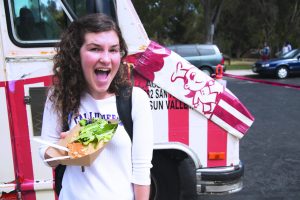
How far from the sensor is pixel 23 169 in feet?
9.05

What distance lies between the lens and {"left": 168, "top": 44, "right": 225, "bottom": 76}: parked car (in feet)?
52.3

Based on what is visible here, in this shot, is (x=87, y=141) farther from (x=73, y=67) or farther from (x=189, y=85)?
(x=189, y=85)

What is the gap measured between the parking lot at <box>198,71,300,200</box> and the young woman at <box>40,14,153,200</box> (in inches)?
107

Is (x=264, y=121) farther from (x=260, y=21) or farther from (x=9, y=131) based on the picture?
(x=260, y=21)

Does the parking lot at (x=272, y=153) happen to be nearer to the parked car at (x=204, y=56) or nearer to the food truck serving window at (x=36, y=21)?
the food truck serving window at (x=36, y=21)

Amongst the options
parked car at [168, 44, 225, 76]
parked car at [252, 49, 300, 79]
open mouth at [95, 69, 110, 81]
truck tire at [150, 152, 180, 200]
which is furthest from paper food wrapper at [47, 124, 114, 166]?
parked car at [252, 49, 300, 79]

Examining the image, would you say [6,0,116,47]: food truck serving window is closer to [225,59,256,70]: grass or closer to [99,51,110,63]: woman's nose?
[99,51,110,63]: woman's nose

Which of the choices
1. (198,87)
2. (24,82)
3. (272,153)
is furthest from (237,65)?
(24,82)


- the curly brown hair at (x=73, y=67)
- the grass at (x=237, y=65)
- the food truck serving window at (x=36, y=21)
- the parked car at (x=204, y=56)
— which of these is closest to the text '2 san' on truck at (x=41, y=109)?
the food truck serving window at (x=36, y=21)

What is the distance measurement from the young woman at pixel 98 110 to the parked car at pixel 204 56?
14552 mm

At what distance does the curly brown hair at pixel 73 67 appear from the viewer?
4.97 ft

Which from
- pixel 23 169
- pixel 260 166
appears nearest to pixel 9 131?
pixel 23 169

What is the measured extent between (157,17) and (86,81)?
101 feet

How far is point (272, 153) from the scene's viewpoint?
17.7 feet
